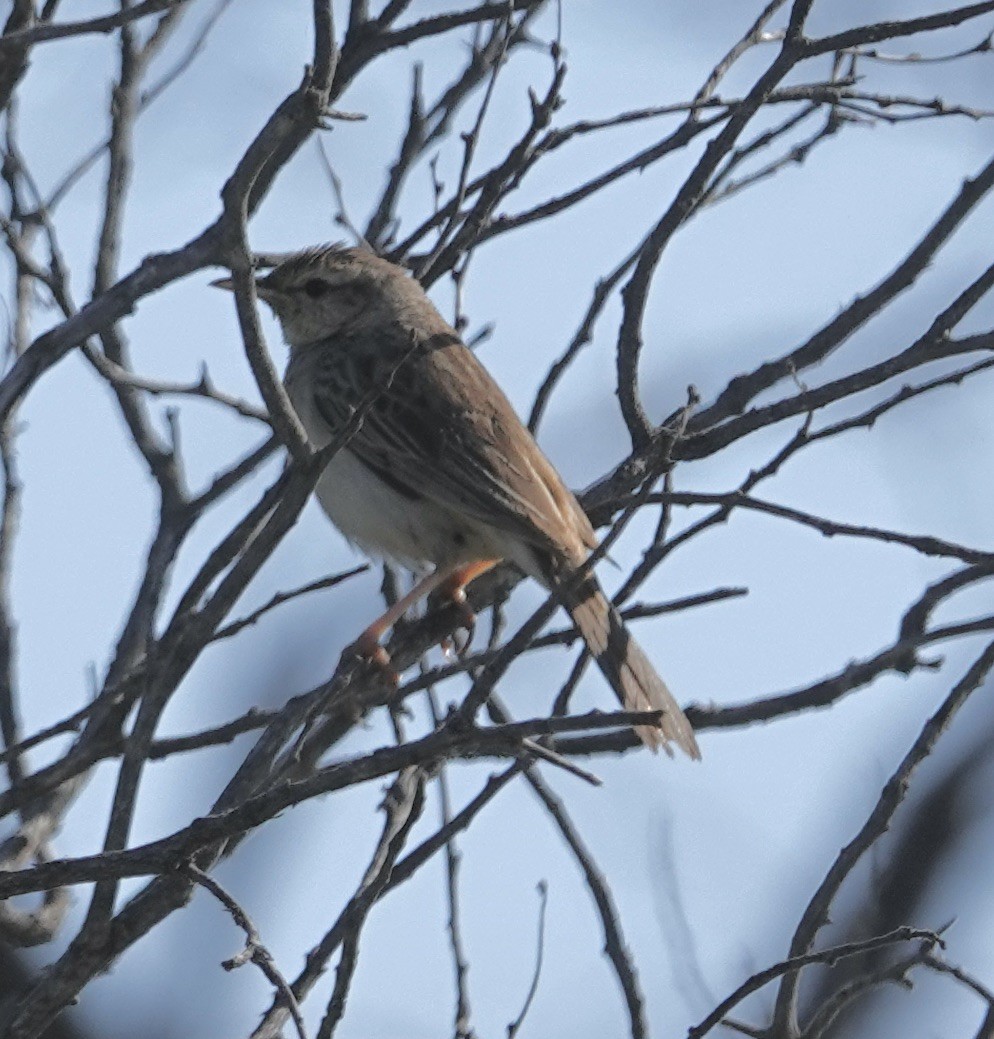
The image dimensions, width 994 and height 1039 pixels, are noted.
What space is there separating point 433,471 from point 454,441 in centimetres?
15

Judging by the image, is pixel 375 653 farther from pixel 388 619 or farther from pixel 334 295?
pixel 334 295

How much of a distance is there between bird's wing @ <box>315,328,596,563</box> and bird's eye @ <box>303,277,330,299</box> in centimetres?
51

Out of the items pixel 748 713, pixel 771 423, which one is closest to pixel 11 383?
pixel 748 713

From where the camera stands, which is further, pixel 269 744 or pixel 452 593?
pixel 452 593

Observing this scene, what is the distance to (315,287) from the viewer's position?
6.83 m

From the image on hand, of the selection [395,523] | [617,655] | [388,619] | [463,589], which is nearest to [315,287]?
[395,523]

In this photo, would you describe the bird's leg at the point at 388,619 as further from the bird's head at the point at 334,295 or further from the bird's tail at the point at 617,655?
the bird's head at the point at 334,295

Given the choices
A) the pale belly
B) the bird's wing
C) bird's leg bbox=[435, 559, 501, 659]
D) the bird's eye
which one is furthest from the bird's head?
bird's leg bbox=[435, 559, 501, 659]

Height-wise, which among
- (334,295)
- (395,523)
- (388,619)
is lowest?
(388,619)

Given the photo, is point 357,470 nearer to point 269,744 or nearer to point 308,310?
point 308,310

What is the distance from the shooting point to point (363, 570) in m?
4.57

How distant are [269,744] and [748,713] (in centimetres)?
103

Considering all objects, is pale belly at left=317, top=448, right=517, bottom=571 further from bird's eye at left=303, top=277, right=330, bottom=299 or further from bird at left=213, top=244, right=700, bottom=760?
bird's eye at left=303, top=277, right=330, bottom=299

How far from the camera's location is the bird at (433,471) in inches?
212
